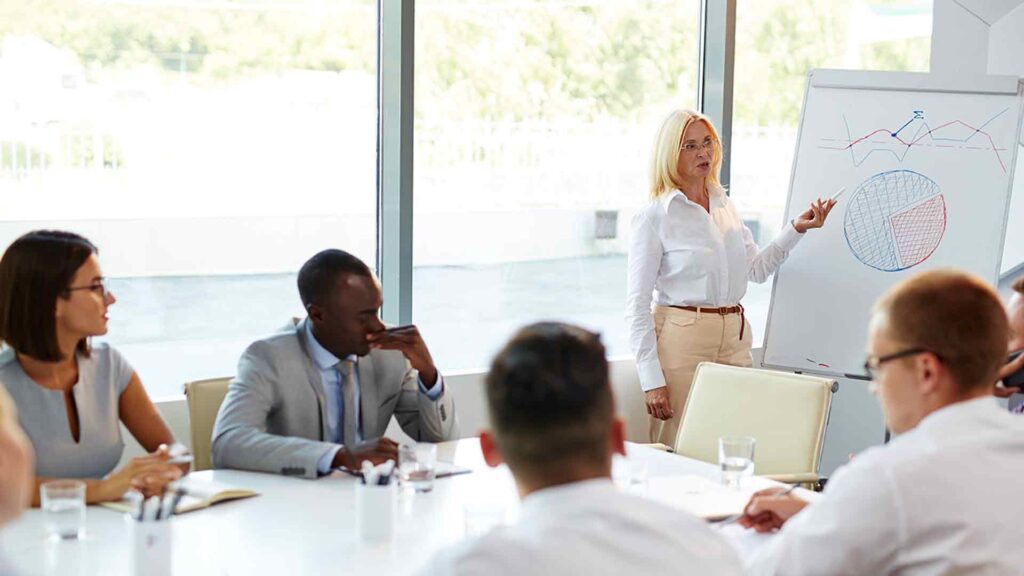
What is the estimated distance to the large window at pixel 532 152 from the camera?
A: 4.81 m

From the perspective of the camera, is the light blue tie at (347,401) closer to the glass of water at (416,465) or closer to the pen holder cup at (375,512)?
the glass of water at (416,465)

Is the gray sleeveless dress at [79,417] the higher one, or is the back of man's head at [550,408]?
the back of man's head at [550,408]

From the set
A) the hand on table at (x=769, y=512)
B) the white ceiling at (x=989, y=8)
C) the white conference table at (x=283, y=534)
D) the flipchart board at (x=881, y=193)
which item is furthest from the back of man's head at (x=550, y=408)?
the white ceiling at (x=989, y=8)

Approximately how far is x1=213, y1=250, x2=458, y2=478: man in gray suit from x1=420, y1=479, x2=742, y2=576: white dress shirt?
1.49 metres

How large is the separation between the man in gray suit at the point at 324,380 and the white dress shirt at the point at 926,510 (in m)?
1.33

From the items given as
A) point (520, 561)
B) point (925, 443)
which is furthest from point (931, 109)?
point (520, 561)

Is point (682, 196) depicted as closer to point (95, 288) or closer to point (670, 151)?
point (670, 151)

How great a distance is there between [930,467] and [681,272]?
2683mm

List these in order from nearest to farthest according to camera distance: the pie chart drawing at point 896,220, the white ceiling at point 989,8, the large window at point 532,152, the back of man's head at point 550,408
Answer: the back of man's head at point 550,408 → the pie chart drawing at point 896,220 → the large window at point 532,152 → the white ceiling at point 989,8

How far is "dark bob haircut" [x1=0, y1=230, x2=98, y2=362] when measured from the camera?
9.24ft

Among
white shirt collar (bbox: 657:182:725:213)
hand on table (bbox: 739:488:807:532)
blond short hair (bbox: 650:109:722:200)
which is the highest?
blond short hair (bbox: 650:109:722:200)

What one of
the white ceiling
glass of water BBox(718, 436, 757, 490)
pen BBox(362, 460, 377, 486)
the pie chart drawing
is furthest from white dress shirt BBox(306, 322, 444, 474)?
the white ceiling

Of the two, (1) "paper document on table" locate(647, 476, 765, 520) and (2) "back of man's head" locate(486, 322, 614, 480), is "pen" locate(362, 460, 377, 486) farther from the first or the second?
(2) "back of man's head" locate(486, 322, 614, 480)

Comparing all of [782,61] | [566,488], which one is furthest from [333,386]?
[782,61]
